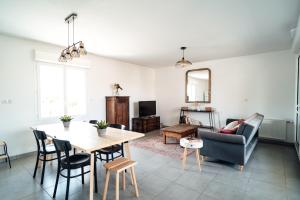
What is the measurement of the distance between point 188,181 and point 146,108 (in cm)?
407

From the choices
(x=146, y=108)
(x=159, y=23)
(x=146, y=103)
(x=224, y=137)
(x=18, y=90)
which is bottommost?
(x=224, y=137)

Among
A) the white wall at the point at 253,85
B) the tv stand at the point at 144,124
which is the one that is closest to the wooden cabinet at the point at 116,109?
the tv stand at the point at 144,124

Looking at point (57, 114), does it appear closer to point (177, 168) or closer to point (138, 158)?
point (138, 158)

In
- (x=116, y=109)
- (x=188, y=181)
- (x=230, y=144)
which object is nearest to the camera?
(x=188, y=181)

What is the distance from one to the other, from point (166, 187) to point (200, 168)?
35.9 inches

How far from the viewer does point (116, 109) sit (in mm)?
5293

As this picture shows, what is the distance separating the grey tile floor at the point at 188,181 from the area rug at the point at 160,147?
14.2 inches

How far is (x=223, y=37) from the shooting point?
11.9ft

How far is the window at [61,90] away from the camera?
13.4 feet

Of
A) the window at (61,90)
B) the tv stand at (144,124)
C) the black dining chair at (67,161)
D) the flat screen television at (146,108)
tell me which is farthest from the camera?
the flat screen television at (146,108)

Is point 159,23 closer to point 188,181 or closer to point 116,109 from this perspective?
point 188,181

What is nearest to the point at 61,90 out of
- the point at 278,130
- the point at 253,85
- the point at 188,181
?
the point at 188,181

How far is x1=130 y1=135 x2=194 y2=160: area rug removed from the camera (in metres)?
3.96

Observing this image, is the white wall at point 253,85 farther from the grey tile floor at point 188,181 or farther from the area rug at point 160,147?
the area rug at point 160,147
